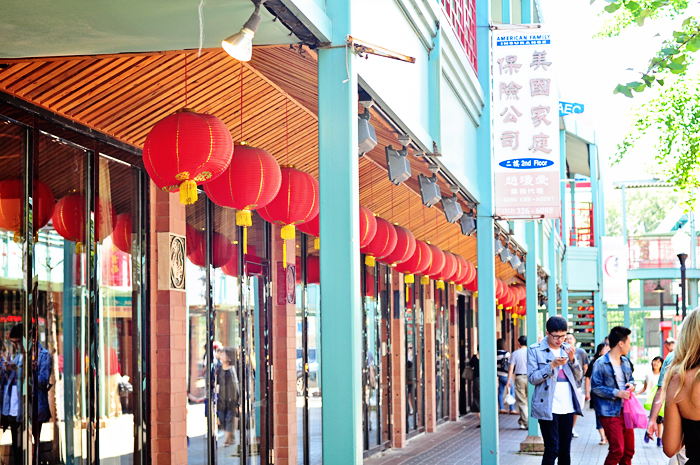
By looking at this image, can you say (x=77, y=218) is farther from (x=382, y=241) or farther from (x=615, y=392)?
(x=615, y=392)

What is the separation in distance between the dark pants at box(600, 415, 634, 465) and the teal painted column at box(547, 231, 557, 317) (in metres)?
8.05

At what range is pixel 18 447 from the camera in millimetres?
6039

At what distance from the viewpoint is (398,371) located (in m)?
15.3

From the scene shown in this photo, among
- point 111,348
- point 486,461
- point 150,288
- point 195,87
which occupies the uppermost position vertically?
point 195,87

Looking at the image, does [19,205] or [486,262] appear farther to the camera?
[486,262]

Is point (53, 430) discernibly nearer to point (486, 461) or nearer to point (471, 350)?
point (486, 461)

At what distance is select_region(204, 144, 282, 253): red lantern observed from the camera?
19.7ft

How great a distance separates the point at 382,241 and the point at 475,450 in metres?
6.39

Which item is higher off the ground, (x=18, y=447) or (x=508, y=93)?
(x=508, y=93)

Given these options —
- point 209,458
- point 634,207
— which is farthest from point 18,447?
point 634,207

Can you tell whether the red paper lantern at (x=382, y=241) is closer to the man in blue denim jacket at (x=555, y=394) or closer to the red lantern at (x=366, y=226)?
the red lantern at (x=366, y=226)

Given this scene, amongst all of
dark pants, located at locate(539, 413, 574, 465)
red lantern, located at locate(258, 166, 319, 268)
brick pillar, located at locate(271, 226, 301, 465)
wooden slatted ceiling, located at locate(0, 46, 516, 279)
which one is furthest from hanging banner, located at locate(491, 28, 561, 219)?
red lantern, located at locate(258, 166, 319, 268)

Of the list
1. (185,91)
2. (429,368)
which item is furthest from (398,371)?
(185,91)

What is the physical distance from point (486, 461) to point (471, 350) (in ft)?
45.9
